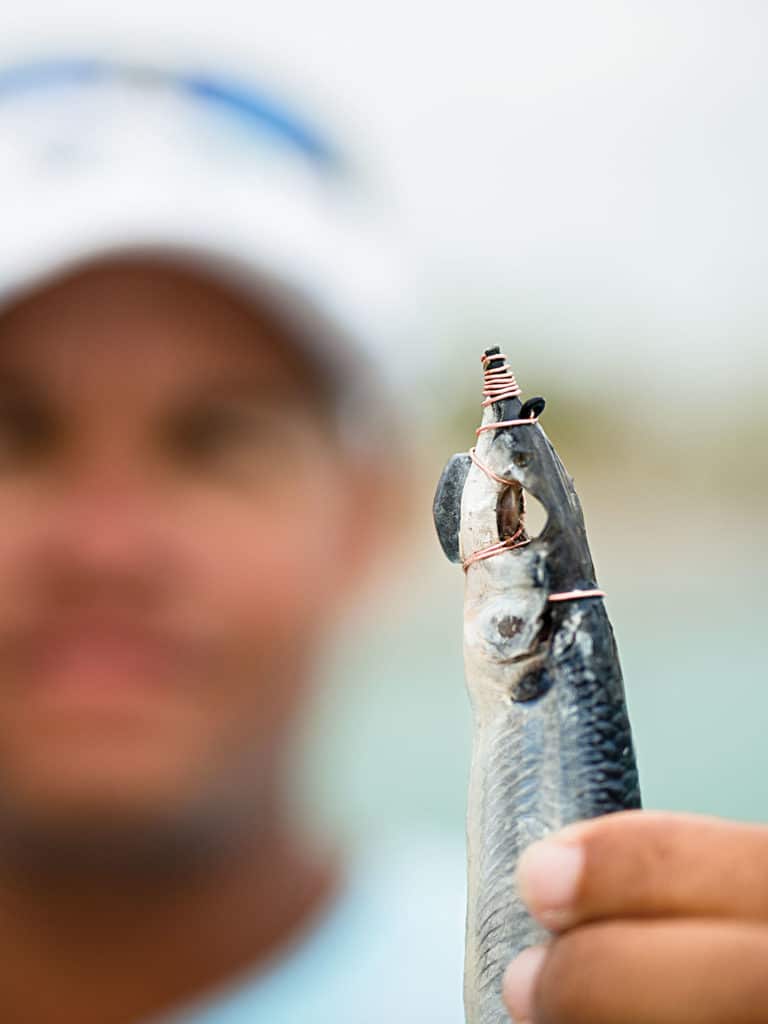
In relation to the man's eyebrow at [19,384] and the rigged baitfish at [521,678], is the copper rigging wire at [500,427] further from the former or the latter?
the man's eyebrow at [19,384]

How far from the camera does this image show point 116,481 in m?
1.04

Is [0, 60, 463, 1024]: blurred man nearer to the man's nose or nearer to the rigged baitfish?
the man's nose

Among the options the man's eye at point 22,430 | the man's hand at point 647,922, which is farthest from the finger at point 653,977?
the man's eye at point 22,430

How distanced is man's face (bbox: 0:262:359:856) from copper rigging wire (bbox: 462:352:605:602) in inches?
17.6

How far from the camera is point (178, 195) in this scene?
1.06 metres

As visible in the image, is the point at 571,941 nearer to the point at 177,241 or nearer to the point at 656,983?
the point at 656,983

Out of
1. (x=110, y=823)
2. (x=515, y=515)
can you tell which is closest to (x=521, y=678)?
(x=515, y=515)

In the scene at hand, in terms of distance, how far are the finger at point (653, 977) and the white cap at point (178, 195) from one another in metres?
0.66

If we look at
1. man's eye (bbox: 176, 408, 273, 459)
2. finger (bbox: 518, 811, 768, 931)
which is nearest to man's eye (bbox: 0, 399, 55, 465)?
man's eye (bbox: 176, 408, 273, 459)

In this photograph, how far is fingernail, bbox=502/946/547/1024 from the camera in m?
0.59

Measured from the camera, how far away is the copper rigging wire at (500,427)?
0.61m

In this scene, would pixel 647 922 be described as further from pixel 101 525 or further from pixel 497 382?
pixel 101 525

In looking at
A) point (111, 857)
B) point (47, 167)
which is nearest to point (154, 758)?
point (111, 857)

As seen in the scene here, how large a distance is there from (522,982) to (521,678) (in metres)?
0.18
